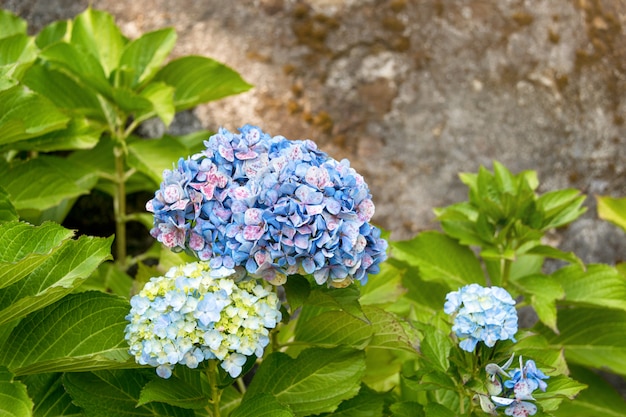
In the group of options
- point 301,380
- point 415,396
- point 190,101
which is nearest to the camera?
point 301,380

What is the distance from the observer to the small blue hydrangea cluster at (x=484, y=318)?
1.62 m

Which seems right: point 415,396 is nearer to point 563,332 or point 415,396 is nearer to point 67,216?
point 563,332

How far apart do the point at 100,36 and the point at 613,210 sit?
1.98m

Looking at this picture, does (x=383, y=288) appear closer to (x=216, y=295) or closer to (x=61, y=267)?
(x=216, y=295)

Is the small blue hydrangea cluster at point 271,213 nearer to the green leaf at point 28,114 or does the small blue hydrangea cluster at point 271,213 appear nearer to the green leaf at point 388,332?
the green leaf at point 388,332

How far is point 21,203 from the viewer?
2.48 m

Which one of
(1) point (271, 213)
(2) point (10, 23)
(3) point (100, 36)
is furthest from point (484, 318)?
(2) point (10, 23)

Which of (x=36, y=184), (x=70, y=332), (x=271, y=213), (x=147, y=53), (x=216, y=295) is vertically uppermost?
(x=271, y=213)

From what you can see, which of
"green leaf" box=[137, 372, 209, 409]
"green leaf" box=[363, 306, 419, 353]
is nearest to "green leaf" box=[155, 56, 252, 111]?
"green leaf" box=[363, 306, 419, 353]

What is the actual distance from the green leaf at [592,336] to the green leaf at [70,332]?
4.87ft

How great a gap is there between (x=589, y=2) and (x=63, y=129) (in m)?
2.37

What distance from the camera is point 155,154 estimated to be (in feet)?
8.80

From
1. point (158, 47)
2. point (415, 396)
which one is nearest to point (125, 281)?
point (158, 47)

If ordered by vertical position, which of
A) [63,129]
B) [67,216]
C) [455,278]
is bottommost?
[67,216]
